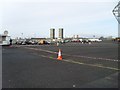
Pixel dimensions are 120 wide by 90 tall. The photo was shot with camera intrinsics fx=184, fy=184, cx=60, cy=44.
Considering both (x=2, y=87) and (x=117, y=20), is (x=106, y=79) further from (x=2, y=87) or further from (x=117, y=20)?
(x=117, y=20)

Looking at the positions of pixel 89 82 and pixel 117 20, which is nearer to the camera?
pixel 89 82

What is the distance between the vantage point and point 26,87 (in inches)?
261

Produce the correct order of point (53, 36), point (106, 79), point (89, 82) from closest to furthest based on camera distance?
point (89, 82)
point (106, 79)
point (53, 36)

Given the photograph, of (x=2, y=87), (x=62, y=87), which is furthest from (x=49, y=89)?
(x=2, y=87)

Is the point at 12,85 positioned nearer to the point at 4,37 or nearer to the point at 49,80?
the point at 49,80

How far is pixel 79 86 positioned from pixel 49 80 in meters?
1.55

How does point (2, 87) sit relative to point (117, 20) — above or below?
below

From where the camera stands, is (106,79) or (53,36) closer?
(106,79)

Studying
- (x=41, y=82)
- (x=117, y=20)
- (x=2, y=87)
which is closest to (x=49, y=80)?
(x=41, y=82)

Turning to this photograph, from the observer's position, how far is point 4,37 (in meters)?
55.8

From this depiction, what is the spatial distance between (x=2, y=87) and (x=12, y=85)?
1.32 ft

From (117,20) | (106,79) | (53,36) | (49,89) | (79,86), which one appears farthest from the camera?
(53,36)

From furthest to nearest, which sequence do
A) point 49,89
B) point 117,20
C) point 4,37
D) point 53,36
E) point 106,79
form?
1. point 53,36
2. point 4,37
3. point 117,20
4. point 106,79
5. point 49,89

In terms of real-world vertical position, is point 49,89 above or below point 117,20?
below
